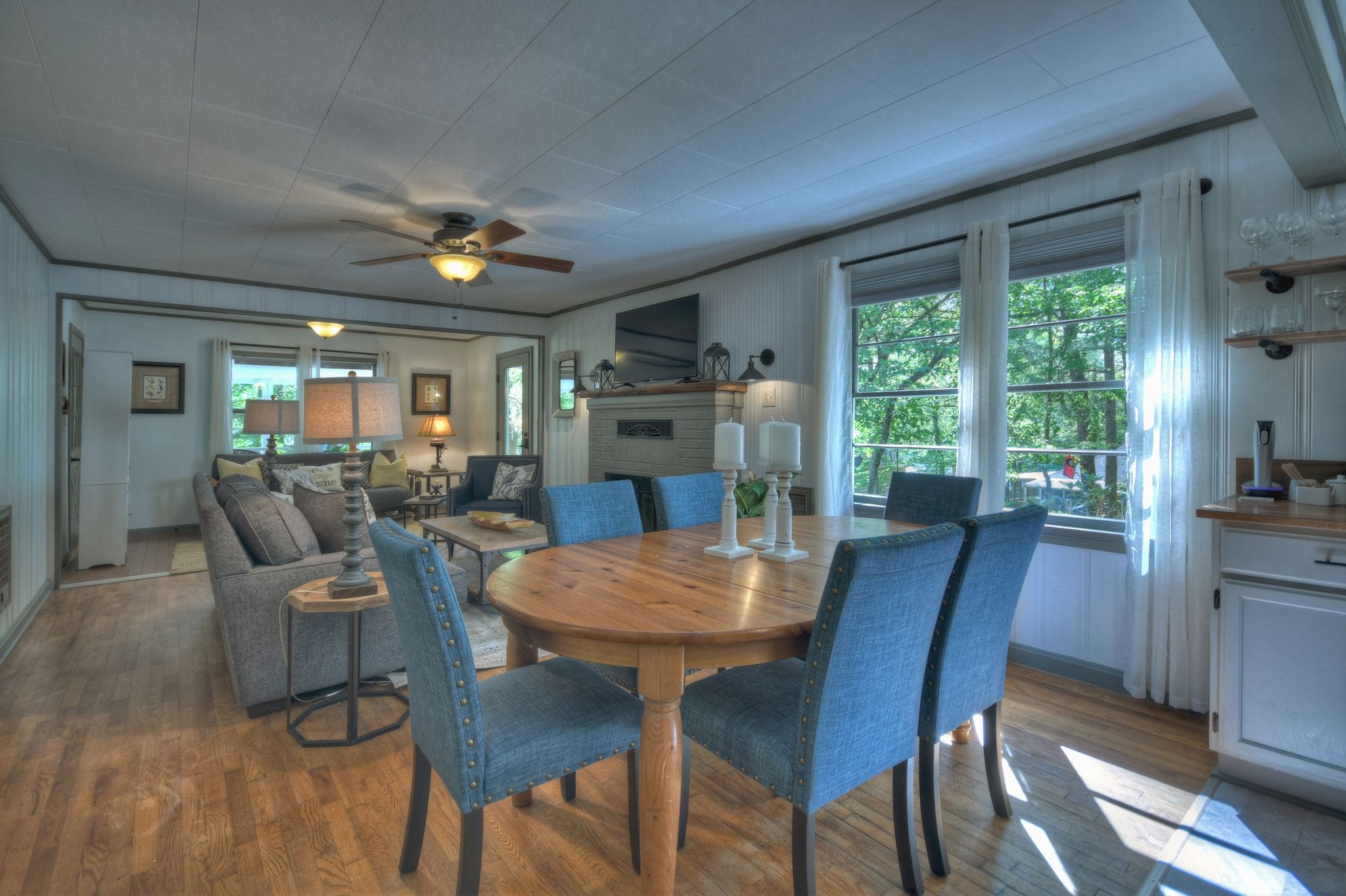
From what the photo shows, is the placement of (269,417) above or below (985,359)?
below

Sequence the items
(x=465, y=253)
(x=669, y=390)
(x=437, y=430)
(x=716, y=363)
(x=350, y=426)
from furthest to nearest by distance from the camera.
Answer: (x=437, y=430)
(x=669, y=390)
(x=716, y=363)
(x=465, y=253)
(x=350, y=426)

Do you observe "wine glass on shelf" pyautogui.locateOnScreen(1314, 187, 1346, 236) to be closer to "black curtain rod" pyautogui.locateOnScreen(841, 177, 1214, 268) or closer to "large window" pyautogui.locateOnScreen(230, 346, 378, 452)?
"black curtain rod" pyautogui.locateOnScreen(841, 177, 1214, 268)

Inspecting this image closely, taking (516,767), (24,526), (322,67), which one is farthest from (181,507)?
(516,767)

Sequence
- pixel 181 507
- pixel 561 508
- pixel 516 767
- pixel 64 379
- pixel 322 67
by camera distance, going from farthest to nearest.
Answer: pixel 181 507, pixel 64 379, pixel 561 508, pixel 322 67, pixel 516 767

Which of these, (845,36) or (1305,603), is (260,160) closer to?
(845,36)

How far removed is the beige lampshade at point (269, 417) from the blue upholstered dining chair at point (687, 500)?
4.94m

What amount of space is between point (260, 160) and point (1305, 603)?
4.26 metres

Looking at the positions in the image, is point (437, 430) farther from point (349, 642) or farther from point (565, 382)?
point (349, 642)

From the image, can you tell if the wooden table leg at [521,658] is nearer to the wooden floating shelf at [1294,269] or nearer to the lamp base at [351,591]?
the lamp base at [351,591]

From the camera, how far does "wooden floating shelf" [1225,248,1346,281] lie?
216 centimetres

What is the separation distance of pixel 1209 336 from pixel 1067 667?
155 centimetres

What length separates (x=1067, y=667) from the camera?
2.99 meters

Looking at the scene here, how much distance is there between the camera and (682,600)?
155 centimetres

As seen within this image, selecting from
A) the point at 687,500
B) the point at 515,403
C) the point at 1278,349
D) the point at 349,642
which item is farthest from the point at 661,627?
the point at 515,403
